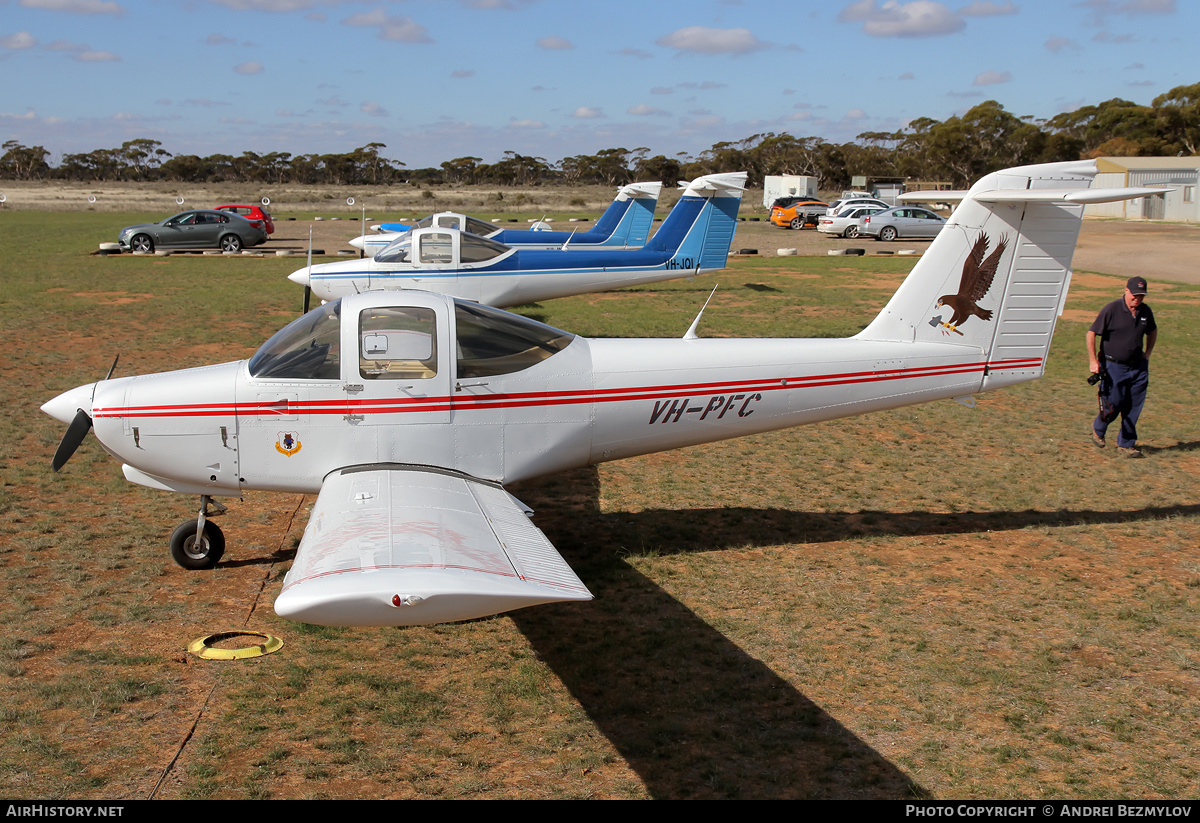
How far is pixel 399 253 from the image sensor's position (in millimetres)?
14742

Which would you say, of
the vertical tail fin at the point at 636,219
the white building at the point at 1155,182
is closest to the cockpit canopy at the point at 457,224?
the vertical tail fin at the point at 636,219

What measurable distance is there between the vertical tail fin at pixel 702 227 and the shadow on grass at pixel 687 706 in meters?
13.4

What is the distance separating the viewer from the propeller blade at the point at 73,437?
6.25m

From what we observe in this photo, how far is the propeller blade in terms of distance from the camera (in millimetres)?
6254

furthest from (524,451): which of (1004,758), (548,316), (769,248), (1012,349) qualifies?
(769,248)

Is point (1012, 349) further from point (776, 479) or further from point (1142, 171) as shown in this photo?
point (1142, 171)

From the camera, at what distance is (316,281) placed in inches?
592

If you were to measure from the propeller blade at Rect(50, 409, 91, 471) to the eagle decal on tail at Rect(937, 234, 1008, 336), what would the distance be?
674cm

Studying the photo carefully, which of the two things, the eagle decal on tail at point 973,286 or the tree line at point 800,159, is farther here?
the tree line at point 800,159

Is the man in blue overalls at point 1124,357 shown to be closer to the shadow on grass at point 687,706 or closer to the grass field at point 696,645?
the grass field at point 696,645

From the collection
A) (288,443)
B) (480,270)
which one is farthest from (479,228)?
(288,443)

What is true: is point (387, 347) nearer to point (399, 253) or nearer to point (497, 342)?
point (497, 342)

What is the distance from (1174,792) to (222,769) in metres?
4.61
